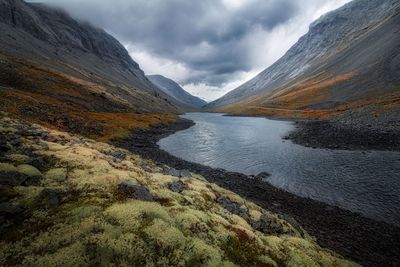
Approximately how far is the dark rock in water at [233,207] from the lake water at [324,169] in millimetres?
14459

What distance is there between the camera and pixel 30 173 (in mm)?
15648

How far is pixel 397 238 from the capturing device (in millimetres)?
21703

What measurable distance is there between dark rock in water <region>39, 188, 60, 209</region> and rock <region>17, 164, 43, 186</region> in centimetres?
192

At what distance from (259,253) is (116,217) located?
26.8ft

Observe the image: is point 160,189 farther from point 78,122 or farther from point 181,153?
point 78,122

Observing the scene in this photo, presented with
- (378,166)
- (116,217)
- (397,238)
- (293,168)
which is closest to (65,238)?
(116,217)

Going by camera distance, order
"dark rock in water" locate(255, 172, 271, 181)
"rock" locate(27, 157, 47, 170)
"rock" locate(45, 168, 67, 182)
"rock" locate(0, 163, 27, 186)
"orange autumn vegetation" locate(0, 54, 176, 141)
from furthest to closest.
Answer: "orange autumn vegetation" locate(0, 54, 176, 141)
"dark rock in water" locate(255, 172, 271, 181)
"rock" locate(27, 157, 47, 170)
"rock" locate(45, 168, 67, 182)
"rock" locate(0, 163, 27, 186)

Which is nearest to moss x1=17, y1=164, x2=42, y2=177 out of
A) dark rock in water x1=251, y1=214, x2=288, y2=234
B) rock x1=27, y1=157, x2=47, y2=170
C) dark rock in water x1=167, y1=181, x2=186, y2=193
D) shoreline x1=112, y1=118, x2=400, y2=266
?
rock x1=27, y1=157, x2=47, y2=170

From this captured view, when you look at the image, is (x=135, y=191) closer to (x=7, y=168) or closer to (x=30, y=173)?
(x=30, y=173)

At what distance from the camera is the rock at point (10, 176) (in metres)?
14.2

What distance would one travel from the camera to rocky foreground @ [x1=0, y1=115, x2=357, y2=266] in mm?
10688

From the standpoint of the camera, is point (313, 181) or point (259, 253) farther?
A: point (313, 181)

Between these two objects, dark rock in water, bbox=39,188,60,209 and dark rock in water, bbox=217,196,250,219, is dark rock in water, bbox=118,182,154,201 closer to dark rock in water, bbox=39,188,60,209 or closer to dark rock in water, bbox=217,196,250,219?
dark rock in water, bbox=39,188,60,209

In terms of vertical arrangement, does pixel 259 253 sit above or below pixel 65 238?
below
